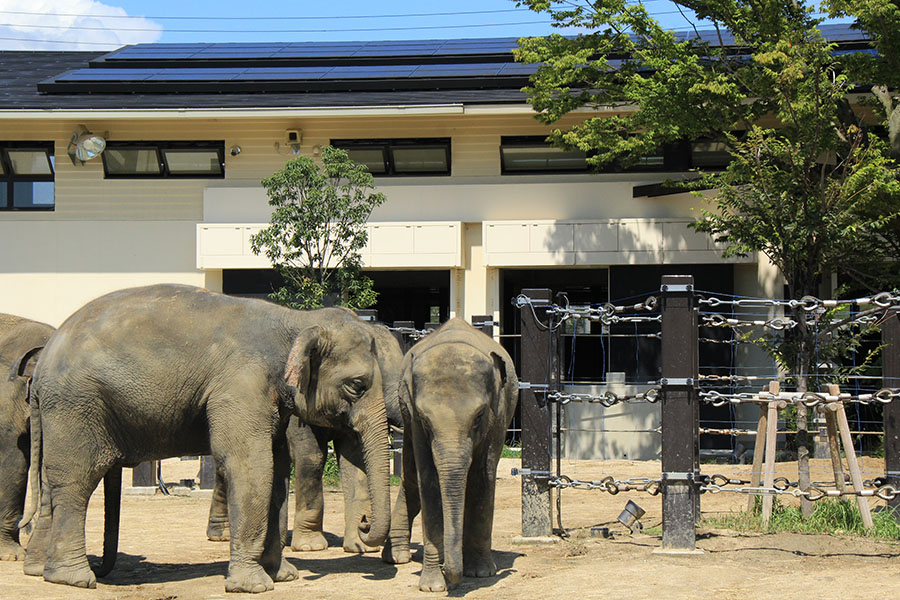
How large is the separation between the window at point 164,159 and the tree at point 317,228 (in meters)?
4.07

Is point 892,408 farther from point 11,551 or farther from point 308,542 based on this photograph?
point 11,551

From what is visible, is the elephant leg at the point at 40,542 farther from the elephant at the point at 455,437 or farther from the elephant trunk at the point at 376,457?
the elephant at the point at 455,437

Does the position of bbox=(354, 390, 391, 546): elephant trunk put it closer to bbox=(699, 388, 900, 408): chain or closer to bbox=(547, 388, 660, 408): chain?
bbox=(547, 388, 660, 408): chain

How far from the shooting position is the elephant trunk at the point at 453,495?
8523 millimetres

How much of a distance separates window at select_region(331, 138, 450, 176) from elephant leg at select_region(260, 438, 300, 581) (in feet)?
49.1

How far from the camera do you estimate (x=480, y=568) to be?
31.4 feet

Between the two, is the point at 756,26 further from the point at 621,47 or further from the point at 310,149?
the point at 310,149

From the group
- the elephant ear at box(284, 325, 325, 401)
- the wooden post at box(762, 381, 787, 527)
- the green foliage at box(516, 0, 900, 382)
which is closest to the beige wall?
the green foliage at box(516, 0, 900, 382)

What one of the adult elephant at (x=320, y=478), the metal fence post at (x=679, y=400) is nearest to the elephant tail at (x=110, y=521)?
the adult elephant at (x=320, y=478)

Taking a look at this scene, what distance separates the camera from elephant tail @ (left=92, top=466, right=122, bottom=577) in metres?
10.0

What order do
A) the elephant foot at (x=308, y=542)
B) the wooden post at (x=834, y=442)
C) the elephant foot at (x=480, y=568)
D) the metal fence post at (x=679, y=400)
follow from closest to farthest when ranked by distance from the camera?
the elephant foot at (x=480, y=568) → the metal fence post at (x=679, y=400) → the wooden post at (x=834, y=442) → the elephant foot at (x=308, y=542)

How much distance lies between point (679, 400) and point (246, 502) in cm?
387

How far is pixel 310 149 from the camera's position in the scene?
2458cm

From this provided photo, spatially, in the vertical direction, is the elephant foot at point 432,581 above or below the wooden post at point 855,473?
below
